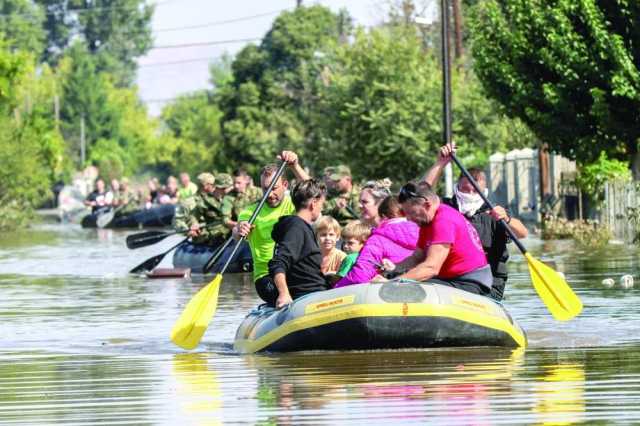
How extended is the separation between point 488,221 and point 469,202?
464 mm

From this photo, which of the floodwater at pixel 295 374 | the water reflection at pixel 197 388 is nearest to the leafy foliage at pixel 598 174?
the floodwater at pixel 295 374

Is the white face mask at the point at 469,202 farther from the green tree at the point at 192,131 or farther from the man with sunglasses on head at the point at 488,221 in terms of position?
the green tree at the point at 192,131

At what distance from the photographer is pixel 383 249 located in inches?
584

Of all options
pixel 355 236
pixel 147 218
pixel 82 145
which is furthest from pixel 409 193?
pixel 82 145

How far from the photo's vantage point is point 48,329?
18609mm

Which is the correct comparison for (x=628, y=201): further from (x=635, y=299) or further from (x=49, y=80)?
(x=49, y=80)

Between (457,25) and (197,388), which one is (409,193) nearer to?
(197,388)

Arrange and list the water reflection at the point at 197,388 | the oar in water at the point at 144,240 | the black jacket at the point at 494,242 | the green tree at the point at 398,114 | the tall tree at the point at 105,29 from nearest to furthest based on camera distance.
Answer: the water reflection at the point at 197,388
the black jacket at the point at 494,242
the oar in water at the point at 144,240
the green tree at the point at 398,114
the tall tree at the point at 105,29

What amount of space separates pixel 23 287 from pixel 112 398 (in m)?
14.9

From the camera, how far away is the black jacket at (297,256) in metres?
14.7

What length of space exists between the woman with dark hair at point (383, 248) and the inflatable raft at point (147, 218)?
4108cm

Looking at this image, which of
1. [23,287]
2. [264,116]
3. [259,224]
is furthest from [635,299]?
[264,116]

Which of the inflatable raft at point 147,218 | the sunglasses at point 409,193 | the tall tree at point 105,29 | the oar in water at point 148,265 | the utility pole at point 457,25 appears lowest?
the inflatable raft at point 147,218

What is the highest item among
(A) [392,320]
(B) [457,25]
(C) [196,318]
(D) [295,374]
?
(B) [457,25]
